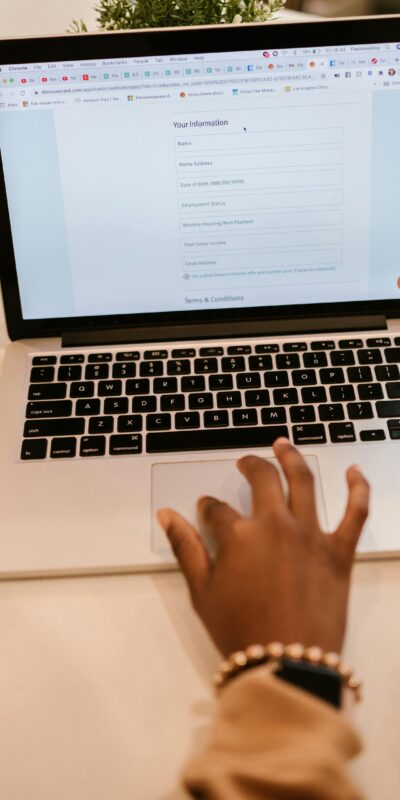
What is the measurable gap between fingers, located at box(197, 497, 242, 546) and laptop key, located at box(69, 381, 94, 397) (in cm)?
18

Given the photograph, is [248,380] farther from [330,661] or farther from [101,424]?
[330,661]

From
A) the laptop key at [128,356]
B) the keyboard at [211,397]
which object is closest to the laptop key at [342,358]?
the keyboard at [211,397]

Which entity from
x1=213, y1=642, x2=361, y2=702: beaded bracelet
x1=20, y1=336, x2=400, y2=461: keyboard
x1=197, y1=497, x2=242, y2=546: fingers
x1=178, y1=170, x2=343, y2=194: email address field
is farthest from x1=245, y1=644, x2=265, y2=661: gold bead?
x1=178, y1=170, x2=343, y2=194: email address field

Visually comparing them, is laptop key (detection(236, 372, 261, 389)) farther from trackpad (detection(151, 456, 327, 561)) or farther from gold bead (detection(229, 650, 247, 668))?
gold bead (detection(229, 650, 247, 668))

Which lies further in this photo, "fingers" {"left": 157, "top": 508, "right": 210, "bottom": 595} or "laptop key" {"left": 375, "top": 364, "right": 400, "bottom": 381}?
"laptop key" {"left": 375, "top": 364, "right": 400, "bottom": 381}

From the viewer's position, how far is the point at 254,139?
2.29 feet

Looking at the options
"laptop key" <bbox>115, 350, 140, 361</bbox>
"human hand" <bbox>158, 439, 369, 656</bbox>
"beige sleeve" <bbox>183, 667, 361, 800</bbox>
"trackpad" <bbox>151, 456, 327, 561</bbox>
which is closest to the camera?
"beige sleeve" <bbox>183, 667, 361, 800</bbox>

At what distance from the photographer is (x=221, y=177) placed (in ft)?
2.33

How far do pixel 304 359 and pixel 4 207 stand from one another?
0.35 meters

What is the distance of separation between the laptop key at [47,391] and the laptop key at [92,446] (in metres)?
0.06

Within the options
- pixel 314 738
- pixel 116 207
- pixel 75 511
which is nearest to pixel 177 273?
pixel 116 207

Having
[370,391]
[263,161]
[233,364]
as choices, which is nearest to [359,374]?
[370,391]

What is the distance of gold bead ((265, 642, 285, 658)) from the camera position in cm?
45

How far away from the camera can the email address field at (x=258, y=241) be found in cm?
74
